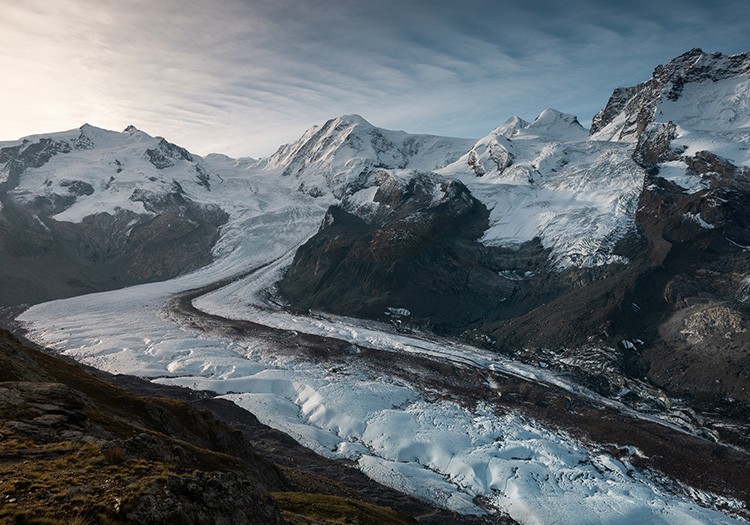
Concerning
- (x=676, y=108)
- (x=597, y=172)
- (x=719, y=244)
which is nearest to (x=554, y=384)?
(x=719, y=244)

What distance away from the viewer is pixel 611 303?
10294 centimetres

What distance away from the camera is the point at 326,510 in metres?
25.7

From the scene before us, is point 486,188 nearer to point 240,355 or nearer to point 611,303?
point 611,303

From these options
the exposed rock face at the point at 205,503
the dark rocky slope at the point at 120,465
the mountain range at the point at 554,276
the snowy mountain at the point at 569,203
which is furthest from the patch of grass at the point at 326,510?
the snowy mountain at the point at 569,203

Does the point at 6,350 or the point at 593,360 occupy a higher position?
the point at 6,350

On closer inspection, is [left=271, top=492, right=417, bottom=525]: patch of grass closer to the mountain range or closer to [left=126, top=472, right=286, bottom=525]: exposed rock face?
[left=126, top=472, right=286, bottom=525]: exposed rock face

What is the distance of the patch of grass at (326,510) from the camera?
2361 cm

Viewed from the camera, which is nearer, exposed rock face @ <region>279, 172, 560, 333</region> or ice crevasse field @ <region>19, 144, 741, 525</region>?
ice crevasse field @ <region>19, 144, 741, 525</region>

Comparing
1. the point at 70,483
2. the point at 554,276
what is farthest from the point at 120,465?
the point at 554,276

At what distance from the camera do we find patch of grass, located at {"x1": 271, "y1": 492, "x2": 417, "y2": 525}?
23606 millimetres

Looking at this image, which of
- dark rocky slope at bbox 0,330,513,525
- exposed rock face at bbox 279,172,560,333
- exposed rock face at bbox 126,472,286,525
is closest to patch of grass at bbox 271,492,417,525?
dark rocky slope at bbox 0,330,513,525

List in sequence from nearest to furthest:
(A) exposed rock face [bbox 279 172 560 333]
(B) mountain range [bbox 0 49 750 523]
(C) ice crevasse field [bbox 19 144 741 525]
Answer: (C) ice crevasse field [bbox 19 144 741 525], (B) mountain range [bbox 0 49 750 523], (A) exposed rock face [bbox 279 172 560 333]

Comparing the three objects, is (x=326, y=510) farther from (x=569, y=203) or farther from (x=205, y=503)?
(x=569, y=203)

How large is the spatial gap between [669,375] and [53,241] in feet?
722
